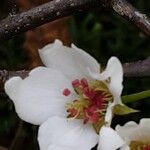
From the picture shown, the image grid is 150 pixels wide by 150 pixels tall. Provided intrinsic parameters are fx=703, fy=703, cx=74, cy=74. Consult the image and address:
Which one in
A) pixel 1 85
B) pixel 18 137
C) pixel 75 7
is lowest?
pixel 18 137

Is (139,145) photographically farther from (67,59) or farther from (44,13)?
(44,13)

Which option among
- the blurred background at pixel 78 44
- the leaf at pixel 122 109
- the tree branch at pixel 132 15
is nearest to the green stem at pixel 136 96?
the leaf at pixel 122 109

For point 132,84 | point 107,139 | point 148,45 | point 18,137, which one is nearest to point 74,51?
point 107,139

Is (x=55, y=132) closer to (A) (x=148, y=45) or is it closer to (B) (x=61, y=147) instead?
(B) (x=61, y=147)

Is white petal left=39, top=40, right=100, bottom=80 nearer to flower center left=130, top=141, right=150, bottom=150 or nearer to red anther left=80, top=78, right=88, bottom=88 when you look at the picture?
red anther left=80, top=78, right=88, bottom=88

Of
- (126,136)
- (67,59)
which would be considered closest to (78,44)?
(67,59)

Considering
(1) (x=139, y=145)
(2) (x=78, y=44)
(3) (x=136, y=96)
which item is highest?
(2) (x=78, y=44)
